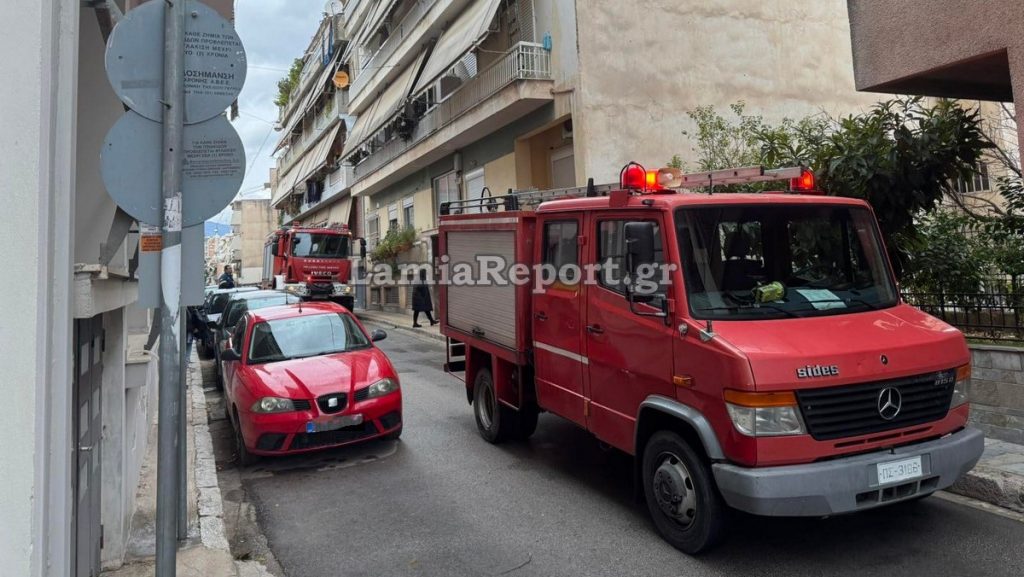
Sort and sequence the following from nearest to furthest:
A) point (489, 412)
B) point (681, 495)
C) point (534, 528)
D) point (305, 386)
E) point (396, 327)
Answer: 1. point (681, 495)
2. point (534, 528)
3. point (305, 386)
4. point (489, 412)
5. point (396, 327)

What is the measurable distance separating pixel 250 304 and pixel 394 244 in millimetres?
13457

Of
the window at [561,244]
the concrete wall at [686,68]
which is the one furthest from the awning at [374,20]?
the window at [561,244]

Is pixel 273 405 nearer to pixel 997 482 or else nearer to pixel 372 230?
pixel 997 482

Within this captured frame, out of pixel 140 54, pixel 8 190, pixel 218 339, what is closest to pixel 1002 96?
pixel 140 54

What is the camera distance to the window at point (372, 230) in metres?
30.6

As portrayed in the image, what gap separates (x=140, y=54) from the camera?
287 cm

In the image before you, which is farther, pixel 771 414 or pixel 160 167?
pixel 771 414

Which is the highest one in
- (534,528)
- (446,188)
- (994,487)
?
(446,188)

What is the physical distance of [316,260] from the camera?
22547mm

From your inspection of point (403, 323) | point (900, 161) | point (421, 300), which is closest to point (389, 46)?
point (403, 323)

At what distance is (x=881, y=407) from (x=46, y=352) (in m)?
4.21

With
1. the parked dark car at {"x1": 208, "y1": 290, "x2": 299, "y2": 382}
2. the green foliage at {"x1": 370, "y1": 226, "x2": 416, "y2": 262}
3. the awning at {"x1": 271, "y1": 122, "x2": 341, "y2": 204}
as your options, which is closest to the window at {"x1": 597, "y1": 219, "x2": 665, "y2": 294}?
the parked dark car at {"x1": 208, "y1": 290, "x2": 299, "y2": 382}

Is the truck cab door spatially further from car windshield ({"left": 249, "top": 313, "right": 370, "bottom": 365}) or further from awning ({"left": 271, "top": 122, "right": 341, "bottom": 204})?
awning ({"left": 271, "top": 122, "right": 341, "bottom": 204})

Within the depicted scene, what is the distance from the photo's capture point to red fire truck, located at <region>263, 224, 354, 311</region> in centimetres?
2178
